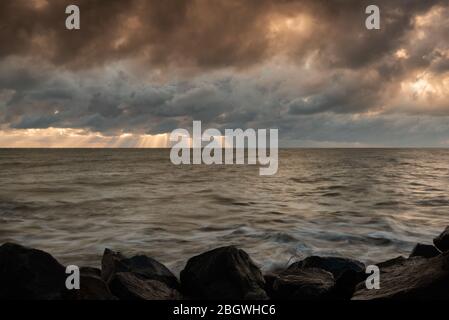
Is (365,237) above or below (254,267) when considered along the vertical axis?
below

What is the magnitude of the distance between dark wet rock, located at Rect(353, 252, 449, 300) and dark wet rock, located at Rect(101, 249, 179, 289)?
3.53 m

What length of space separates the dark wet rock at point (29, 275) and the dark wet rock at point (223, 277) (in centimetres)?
227

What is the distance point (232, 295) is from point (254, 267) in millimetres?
978

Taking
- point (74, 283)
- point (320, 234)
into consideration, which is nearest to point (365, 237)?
point (320, 234)

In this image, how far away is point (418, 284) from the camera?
629 centimetres

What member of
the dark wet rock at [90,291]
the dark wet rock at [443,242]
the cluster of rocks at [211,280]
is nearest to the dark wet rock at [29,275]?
the cluster of rocks at [211,280]

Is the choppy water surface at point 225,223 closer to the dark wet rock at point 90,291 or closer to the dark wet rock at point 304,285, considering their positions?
the dark wet rock at point 304,285

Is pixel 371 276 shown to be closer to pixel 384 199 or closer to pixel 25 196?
pixel 384 199

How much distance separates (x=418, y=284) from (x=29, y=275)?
6.01m

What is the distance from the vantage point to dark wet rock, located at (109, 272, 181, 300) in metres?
6.92

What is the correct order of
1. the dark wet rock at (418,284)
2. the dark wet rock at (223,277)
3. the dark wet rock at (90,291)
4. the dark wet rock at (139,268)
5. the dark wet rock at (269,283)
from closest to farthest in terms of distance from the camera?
1. the dark wet rock at (418,284)
2. the dark wet rock at (90,291)
3. the dark wet rock at (223,277)
4. the dark wet rock at (269,283)
5. the dark wet rock at (139,268)

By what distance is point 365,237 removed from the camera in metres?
15.6

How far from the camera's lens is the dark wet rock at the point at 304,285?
23.8 feet

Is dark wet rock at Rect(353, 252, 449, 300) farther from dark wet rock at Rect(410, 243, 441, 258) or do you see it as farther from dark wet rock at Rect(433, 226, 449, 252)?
dark wet rock at Rect(410, 243, 441, 258)
